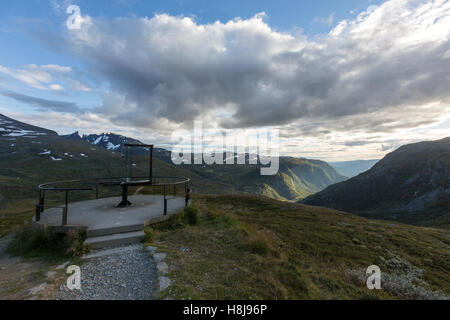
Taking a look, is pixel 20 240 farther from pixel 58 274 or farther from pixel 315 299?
pixel 315 299

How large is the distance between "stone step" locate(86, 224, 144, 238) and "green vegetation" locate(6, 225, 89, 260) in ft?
0.90

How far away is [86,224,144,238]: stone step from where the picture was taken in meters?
8.33

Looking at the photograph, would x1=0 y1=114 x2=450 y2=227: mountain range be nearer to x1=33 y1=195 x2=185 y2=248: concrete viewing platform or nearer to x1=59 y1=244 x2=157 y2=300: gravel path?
x1=33 y1=195 x2=185 y2=248: concrete viewing platform

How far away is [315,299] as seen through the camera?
18.5 ft

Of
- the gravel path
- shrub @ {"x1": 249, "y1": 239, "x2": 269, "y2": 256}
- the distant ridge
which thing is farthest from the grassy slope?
the distant ridge

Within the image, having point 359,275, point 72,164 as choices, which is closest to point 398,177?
point 359,275

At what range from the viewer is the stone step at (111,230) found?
27.3 ft

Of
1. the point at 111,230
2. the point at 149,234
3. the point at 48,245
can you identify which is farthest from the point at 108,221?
the point at 149,234

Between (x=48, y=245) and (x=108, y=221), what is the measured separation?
225 cm

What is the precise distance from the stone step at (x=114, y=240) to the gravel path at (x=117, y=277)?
1.41ft

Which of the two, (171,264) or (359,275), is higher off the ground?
(171,264)

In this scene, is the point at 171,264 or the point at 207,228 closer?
the point at 171,264
